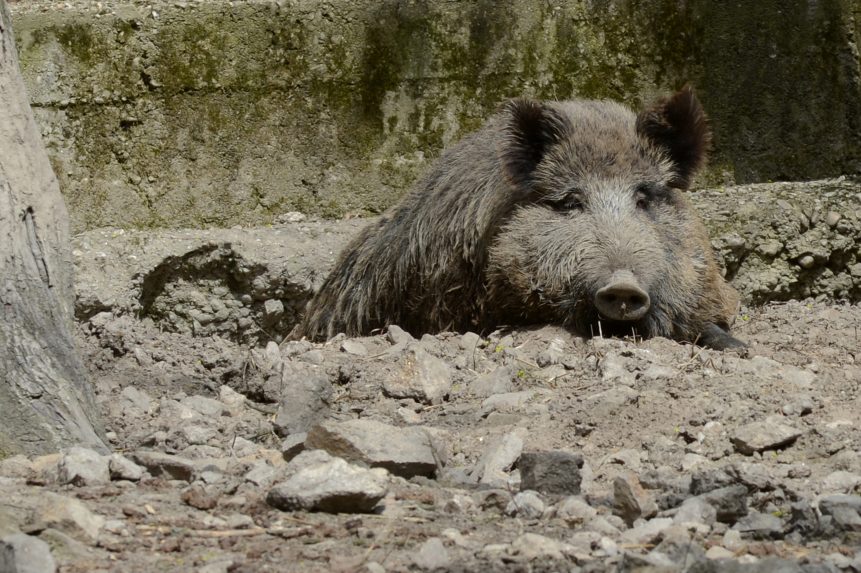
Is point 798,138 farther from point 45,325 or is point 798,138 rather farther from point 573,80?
point 45,325

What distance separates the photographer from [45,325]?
13.8 feet

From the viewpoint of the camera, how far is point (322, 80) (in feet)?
26.9

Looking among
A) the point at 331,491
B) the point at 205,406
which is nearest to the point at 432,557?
the point at 331,491

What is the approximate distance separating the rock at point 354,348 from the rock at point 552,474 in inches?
91.5

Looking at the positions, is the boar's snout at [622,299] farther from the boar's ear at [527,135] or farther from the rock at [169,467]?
the rock at [169,467]

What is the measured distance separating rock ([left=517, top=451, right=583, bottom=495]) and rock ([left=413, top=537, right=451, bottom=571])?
0.65 metres

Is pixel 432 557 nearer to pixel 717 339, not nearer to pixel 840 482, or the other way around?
pixel 840 482

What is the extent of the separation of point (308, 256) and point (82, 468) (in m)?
4.70

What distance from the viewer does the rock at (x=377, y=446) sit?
368 centimetres

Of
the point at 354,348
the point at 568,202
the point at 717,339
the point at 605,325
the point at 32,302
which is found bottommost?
the point at 717,339

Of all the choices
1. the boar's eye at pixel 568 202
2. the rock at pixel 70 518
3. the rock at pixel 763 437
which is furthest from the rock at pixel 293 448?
the boar's eye at pixel 568 202

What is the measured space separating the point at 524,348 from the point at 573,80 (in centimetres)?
289

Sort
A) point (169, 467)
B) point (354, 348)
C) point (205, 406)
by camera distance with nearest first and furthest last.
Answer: point (169, 467) → point (205, 406) → point (354, 348)

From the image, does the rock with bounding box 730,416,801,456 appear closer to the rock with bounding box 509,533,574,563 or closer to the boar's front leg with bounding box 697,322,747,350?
the rock with bounding box 509,533,574,563
